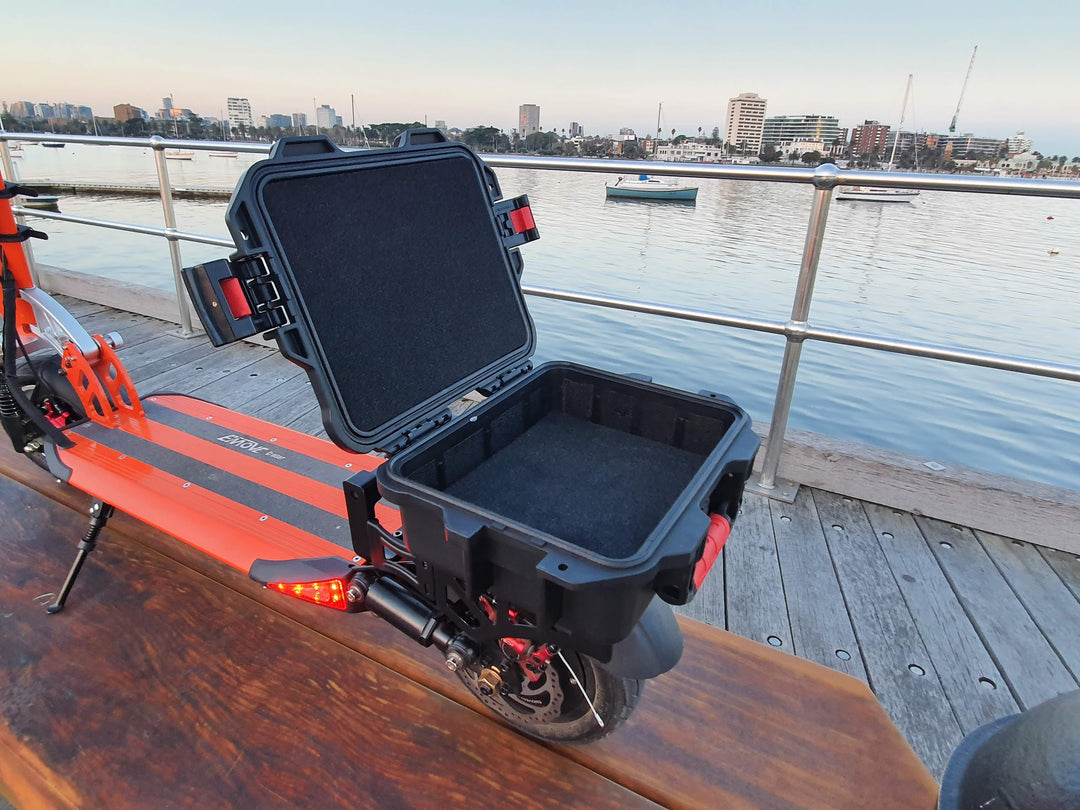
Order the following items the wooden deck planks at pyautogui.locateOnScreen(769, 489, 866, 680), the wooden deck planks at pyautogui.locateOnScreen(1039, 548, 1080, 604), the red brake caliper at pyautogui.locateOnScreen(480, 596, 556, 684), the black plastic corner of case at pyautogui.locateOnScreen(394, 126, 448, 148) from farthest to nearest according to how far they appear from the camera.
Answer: the wooden deck planks at pyautogui.locateOnScreen(1039, 548, 1080, 604)
the wooden deck planks at pyautogui.locateOnScreen(769, 489, 866, 680)
the black plastic corner of case at pyautogui.locateOnScreen(394, 126, 448, 148)
the red brake caliper at pyautogui.locateOnScreen(480, 596, 556, 684)

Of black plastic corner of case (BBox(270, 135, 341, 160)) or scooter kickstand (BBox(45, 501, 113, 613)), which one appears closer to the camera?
black plastic corner of case (BBox(270, 135, 341, 160))

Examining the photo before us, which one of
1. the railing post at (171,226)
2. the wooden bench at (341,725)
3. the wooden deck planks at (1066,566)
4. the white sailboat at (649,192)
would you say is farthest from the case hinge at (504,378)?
the white sailboat at (649,192)

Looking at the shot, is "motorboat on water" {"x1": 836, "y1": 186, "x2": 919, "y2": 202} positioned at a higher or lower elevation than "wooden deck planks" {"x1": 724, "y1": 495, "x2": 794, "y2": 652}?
higher

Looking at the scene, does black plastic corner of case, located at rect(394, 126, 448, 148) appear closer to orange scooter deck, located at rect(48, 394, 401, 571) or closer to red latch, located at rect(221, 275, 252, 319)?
red latch, located at rect(221, 275, 252, 319)

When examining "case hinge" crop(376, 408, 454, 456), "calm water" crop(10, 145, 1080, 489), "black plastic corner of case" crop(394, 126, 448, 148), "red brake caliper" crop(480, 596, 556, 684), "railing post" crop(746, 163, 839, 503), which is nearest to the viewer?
"red brake caliper" crop(480, 596, 556, 684)

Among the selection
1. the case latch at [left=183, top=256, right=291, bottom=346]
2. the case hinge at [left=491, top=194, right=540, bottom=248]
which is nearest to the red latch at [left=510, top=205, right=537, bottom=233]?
the case hinge at [left=491, top=194, right=540, bottom=248]

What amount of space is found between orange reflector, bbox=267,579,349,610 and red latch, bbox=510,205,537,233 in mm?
791

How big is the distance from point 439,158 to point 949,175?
1339 mm

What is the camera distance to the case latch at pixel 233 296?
796 millimetres

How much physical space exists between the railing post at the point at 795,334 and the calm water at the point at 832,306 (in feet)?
7.50

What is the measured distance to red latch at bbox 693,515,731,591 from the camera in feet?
2.67

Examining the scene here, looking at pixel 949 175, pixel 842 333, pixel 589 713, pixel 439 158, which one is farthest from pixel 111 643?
pixel 949 175

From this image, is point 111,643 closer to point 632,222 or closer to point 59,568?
point 59,568

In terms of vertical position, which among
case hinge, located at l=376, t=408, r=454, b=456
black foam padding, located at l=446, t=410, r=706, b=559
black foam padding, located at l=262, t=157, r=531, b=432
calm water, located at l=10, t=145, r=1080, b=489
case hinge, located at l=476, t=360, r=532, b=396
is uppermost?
black foam padding, located at l=262, t=157, r=531, b=432
